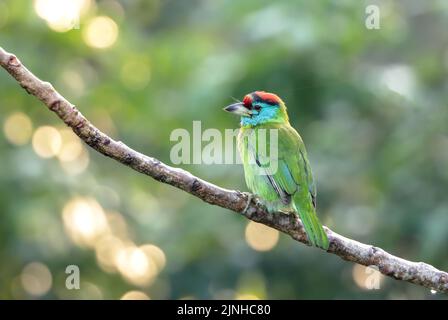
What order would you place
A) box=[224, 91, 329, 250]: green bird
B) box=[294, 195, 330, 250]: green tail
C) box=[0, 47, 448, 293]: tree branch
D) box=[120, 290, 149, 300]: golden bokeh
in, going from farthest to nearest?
box=[120, 290, 149, 300]: golden bokeh
box=[224, 91, 329, 250]: green bird
box=[294, 195, 330, 250]: green tail
box=[0, 47, 448, 293]: tree branch

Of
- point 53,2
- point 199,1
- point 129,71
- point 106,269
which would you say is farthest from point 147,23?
point 106,269

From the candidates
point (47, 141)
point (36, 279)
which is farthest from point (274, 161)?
point (36, 279)

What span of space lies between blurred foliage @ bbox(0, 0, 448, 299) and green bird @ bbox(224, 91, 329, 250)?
56.0 inches

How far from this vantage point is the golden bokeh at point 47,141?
23.8 feet

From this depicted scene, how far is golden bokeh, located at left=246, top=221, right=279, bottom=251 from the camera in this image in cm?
749

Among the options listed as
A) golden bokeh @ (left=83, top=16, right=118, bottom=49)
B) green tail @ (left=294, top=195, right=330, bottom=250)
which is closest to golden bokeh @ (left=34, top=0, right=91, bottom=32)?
golden bokeh @ (left=83, top=16, right=118, bottom=49)

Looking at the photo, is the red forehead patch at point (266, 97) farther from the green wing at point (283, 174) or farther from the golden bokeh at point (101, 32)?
the golden bokeh at point (101, 32)

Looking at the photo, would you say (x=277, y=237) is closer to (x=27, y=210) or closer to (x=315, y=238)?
(x=27, y=210)

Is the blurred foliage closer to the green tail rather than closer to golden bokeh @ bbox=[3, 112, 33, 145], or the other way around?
golden bokeh @ bbox=[3, 112, 33, 145]

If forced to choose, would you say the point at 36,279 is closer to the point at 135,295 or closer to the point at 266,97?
the point at 135,295

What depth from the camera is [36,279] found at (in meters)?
7.25

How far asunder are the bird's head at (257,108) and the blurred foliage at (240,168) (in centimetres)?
142

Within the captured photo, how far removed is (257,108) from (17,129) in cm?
278

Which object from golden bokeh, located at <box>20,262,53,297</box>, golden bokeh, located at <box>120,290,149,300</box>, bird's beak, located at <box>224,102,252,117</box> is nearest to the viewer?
bird's beak, located at <box>224,102,252,117</box>
